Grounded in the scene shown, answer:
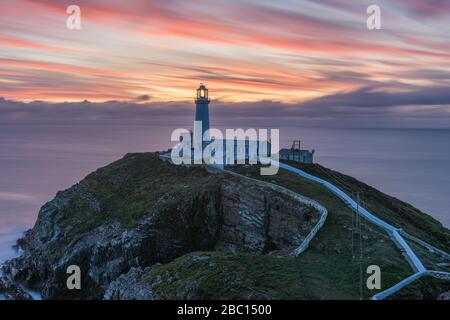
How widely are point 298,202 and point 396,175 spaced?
4285 inches

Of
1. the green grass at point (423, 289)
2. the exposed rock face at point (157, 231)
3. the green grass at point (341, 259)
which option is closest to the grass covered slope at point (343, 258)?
the green grass at point (341, 259)

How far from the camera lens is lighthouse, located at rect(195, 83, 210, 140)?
69375mm

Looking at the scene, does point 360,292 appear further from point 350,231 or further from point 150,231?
point 150,231

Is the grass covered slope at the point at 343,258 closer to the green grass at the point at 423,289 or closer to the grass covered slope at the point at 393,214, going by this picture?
the green grass at the point at 423,289

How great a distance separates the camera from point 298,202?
42.5 metres

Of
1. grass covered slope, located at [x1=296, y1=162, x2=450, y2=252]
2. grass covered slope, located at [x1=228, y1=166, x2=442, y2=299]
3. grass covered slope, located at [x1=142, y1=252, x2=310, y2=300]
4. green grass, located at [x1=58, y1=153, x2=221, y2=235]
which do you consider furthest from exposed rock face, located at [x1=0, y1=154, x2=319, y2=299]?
grass covered slope, located at [x1=296, y1=162, x2=450, y2=252]

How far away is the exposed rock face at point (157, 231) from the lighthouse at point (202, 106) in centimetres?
1690

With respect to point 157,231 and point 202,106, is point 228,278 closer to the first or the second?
point 157,231

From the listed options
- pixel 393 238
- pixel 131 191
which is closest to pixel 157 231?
pixel 131 191

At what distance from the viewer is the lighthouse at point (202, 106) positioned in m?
69.4

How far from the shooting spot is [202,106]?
6988 centimetres

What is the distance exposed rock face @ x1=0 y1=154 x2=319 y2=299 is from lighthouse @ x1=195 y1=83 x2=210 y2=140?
1690 cm

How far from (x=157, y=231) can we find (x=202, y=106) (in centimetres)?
2952
